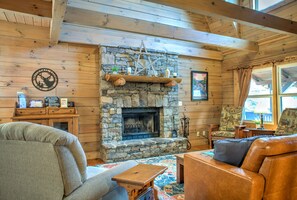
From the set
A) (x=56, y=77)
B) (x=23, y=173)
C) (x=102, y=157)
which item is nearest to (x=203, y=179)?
(x=23, y=173)

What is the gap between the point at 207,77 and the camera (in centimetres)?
586

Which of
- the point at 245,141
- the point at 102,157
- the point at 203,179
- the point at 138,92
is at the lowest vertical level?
the point at 102,157

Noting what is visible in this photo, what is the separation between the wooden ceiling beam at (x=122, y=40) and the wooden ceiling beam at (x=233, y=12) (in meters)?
2.15

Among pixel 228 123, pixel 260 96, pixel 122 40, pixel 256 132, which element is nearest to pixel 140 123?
pixel 122 40

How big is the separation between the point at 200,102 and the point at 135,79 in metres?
2.18

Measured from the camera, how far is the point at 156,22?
392 cm

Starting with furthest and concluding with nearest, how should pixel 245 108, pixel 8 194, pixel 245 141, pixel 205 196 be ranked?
pixel 245 108 < pixel 205 196 < pixel 245 141 < pixel 8 194

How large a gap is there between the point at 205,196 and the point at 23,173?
1.54 metres

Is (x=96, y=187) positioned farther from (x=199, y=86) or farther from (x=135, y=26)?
(x=199, y=86)

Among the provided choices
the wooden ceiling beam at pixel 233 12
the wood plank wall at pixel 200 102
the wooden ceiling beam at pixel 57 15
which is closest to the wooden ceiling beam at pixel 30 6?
the wooden ceiling beam at pixel 57 15

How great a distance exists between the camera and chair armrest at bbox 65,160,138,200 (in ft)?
4.58

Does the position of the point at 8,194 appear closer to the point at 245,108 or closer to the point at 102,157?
the point at 102,157

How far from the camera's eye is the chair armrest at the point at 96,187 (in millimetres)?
1396

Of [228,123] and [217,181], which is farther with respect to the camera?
[228,123]
